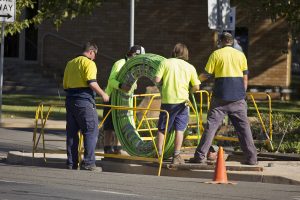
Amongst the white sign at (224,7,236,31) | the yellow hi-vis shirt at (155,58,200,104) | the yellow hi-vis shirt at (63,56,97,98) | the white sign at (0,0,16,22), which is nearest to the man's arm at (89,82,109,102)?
the yellow hi-vis shirt at (63,56,97,98)

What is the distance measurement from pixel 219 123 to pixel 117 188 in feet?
9.15

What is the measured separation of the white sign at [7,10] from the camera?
24.3 metres

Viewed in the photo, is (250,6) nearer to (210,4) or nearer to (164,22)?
(164,22)

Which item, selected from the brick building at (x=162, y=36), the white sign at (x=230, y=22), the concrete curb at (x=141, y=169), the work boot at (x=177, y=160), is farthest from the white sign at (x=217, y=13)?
the brick building at (x=162, y=36)

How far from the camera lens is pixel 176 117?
15258 mm

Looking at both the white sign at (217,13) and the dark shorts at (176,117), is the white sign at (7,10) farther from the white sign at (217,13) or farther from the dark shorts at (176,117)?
the dark shorts at (176,117)

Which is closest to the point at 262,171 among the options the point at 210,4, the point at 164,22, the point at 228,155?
the point at 228,155

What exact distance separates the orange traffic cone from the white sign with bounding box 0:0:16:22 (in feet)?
38.0

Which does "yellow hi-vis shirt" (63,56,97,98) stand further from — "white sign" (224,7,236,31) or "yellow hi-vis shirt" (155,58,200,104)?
"white sign" (224,7,236,31)

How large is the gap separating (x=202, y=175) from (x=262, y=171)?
845 mm

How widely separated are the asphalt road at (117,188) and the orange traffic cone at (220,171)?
17cm

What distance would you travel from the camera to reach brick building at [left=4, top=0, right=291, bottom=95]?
34062mm

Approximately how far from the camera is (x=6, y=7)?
24.4 m

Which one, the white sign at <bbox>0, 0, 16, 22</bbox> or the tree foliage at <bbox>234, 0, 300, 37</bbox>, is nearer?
the white sign at <bbox>0, 0, 16, 22</bbox>
